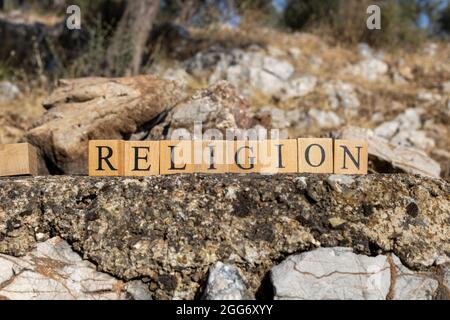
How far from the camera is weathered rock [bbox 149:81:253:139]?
3305 millimetres

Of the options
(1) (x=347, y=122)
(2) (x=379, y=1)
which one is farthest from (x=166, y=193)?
Answer: (2) (x=379, y=1)

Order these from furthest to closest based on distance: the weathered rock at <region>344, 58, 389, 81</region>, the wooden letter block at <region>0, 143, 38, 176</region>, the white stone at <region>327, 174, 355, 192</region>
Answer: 1. the weathered rock at <region>344, 58, 389, 81</region>
2. the wooden letter block at <region>0, 143, 38, 176</region>
3. the white stone at <region>327, 174, 355, 192</region>

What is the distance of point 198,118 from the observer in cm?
335

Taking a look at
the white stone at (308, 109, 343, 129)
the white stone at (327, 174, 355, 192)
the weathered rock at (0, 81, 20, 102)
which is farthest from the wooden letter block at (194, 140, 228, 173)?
the weathered rock at (0, 81, 20, 102)

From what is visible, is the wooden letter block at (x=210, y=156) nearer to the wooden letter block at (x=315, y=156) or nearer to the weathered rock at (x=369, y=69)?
the wooden letter block at (x=315, y=156)

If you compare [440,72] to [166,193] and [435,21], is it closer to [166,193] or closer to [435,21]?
[166,193]

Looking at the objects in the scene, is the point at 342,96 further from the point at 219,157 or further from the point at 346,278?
the point at 346,278

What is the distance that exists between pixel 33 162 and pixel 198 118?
1.06 metres

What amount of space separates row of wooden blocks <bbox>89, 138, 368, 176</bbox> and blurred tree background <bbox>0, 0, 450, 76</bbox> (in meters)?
3.15

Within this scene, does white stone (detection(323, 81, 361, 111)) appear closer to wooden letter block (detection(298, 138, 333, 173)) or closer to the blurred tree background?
the blurred tree background

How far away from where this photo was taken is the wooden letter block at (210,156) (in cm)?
252

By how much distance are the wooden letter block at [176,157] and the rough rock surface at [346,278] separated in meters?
0.71

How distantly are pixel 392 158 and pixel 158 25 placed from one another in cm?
487

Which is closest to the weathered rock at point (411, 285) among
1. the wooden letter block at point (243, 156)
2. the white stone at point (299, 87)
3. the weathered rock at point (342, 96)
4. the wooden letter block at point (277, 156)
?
the wooden letter block at point (277, 156)
